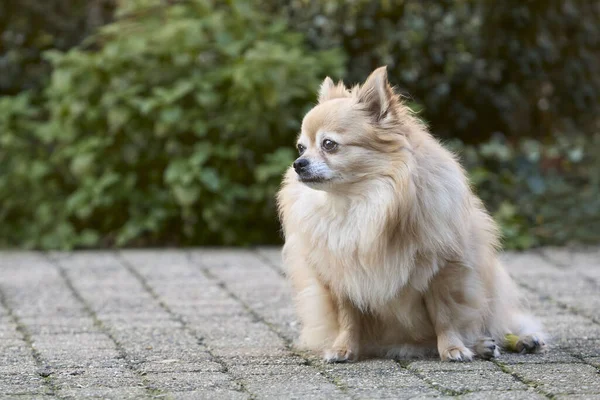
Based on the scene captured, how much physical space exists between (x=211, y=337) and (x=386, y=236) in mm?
1107

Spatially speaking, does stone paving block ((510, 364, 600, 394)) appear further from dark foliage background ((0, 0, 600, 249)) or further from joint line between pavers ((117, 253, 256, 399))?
dark foliage background ((0, 0, 600, 249))

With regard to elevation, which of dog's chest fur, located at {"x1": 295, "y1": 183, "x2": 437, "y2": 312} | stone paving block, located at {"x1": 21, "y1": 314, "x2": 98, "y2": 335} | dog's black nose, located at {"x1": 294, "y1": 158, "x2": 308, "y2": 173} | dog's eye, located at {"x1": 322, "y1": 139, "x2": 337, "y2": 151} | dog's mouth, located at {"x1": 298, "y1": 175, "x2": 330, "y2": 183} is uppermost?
dog's eye, located at {"x1": 322, "y1": 139, "x2": 337, "y2": 151}

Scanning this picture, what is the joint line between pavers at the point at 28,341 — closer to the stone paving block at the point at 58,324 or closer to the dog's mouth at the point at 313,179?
the stone paving block at the point at 58,324

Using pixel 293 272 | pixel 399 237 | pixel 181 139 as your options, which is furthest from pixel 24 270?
pixel 399 237

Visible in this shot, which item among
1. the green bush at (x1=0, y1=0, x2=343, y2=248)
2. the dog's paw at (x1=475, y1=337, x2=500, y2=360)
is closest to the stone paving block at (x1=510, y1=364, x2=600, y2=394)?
the dog's paw at (x1=475, y1=337, x2=500, y2=360)

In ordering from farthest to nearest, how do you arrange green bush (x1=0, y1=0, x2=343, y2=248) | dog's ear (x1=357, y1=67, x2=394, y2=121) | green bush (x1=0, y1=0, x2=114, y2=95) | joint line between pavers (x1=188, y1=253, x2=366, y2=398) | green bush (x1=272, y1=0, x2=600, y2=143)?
green bush (x1=0, y1=0, x2=114, y2=95) → green bush (x1=272, y1=0, x2=600, y2=143) → green bush (x1=0, y1=0, x2=343, y2=248) → dog's ear (x1=357, y1=67, x2=394, y2=121) → joint line between pavers (x1=188, y1=253, x2=366, y2=398)

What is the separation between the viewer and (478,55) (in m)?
8.55

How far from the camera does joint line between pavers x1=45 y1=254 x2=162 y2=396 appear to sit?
12.7 feet

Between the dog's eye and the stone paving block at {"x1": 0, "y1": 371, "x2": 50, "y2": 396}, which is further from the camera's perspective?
the dog's eye

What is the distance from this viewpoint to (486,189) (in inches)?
308

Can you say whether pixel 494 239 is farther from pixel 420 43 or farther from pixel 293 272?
pixel 420 43

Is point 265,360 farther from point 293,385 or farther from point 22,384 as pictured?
point 22,384

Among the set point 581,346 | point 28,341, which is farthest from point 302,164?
point 28,341

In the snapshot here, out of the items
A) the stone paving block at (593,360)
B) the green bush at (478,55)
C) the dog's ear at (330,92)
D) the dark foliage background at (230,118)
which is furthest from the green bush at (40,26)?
the stone paving block at (593,360)
